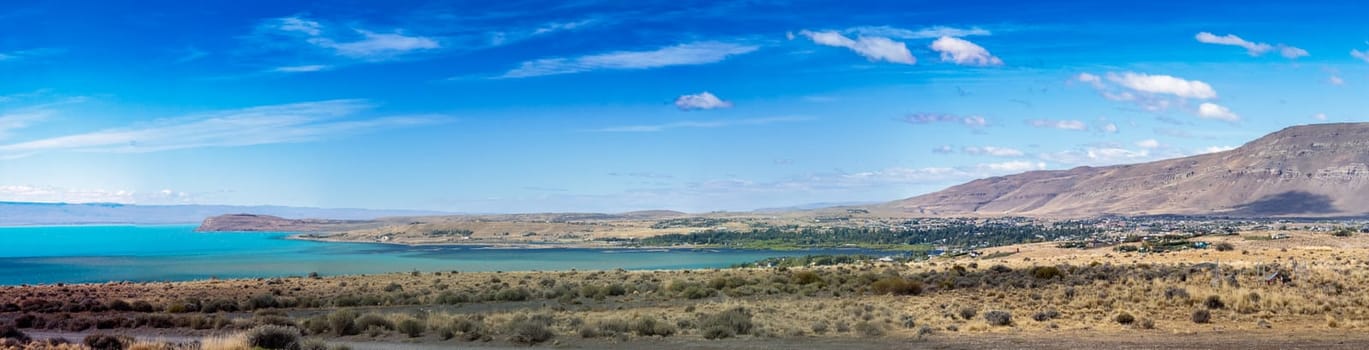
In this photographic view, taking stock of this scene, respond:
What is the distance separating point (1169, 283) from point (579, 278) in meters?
26.6

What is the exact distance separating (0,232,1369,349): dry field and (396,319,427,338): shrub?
5 cm

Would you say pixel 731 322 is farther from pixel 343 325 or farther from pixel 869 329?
pixel 343 325

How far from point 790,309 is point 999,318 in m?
7.04

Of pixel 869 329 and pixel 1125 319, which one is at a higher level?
pixel 1125 319

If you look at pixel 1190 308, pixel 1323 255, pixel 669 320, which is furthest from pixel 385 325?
pixel 1323 255

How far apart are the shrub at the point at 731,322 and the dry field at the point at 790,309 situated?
71mm

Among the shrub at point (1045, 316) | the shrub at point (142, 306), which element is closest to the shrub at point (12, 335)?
the shrub at point (142, 306)

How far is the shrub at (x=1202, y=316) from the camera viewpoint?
25281 mm

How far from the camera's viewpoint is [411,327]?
26.2 meters

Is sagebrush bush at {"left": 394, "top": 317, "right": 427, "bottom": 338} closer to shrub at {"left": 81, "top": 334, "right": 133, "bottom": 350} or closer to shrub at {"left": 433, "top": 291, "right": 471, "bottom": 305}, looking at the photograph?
shrub at {"left": 81, "top": 334, "right": 133, "bottom": 350}

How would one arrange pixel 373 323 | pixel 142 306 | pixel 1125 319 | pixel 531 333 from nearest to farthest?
pixel 531 333
pixel 1125 319
pixel 373 323
pixel 142 306

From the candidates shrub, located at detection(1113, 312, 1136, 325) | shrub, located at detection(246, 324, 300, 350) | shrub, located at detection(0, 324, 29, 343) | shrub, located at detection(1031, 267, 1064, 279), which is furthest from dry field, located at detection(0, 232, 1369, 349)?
shrub, located at detection(0, 324, 29, 343)

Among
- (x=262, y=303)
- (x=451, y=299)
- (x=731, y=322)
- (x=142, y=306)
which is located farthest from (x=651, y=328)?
(x=142, y=306)

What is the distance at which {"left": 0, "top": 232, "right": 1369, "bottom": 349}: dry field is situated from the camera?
23.7 meters
